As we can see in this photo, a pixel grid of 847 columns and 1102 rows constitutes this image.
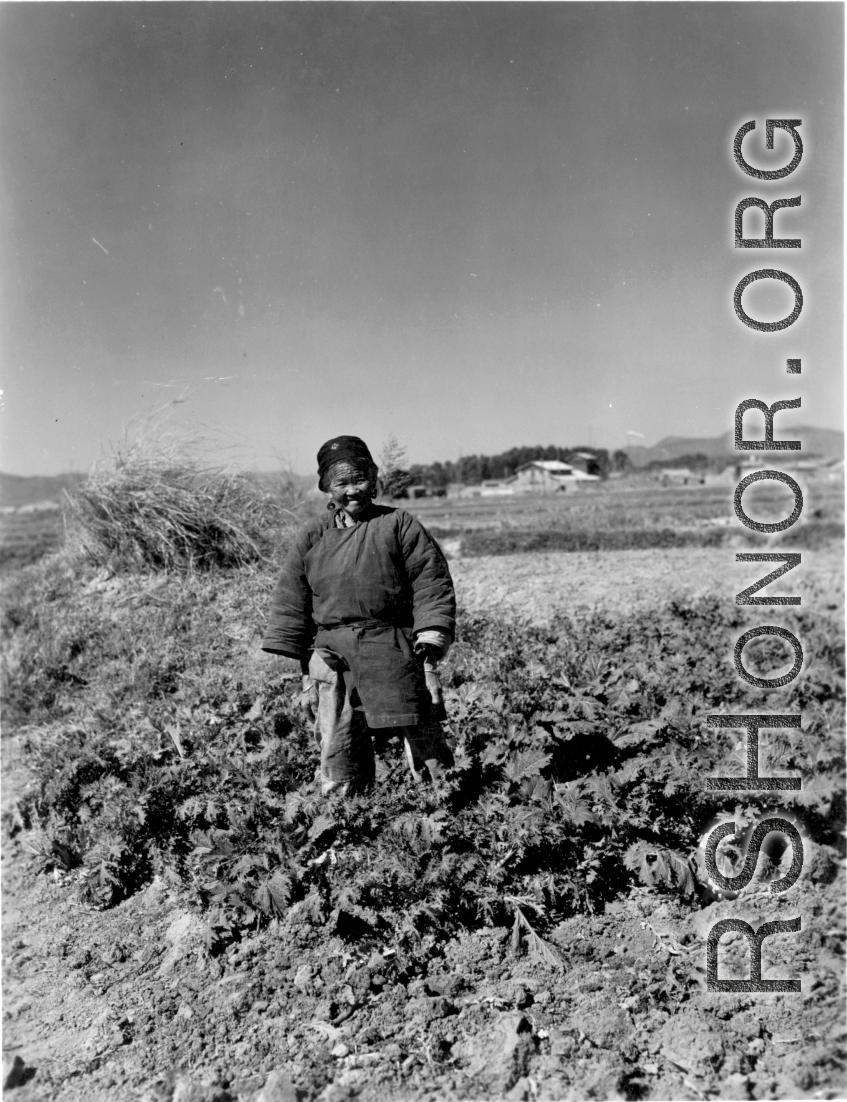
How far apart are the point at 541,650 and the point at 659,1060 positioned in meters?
3.41

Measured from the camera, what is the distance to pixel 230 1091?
2299mm

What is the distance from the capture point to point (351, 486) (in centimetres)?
323

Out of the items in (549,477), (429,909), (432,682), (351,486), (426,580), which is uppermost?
(549,477)

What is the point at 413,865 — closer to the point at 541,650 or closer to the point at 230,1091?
the point at 230,1091

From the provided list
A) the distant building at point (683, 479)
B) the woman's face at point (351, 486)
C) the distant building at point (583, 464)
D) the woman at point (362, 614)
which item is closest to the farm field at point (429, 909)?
the woman at point (362, 614)

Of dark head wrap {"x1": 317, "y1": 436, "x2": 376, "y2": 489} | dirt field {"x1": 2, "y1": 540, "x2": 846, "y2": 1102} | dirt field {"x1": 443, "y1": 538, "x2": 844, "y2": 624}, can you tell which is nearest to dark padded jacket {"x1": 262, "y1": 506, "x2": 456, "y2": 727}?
dark head wrap {"x1": 317, "y1": 436, "x2": 376, "y2": 489}

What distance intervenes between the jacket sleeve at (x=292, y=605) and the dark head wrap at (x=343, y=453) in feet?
0.86

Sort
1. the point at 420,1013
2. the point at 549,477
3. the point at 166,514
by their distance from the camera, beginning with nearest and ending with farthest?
1. the point at 420,1013
2. the point at 166,514
3. the point at 549,477

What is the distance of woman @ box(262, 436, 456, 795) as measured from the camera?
3.19m

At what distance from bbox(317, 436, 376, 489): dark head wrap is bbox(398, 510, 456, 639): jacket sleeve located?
0.29 metres

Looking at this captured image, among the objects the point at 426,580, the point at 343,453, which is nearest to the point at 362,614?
the point at 426,580

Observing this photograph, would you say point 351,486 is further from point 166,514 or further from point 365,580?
point 166,514

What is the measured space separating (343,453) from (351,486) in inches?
5.5

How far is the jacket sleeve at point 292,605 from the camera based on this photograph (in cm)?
331
